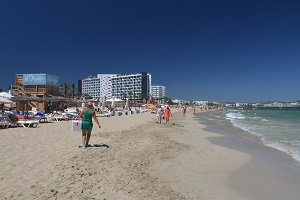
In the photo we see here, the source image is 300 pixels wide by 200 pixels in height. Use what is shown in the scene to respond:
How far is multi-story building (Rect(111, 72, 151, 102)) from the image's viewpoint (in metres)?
158

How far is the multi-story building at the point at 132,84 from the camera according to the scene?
158m

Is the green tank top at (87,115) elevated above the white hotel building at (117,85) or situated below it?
below

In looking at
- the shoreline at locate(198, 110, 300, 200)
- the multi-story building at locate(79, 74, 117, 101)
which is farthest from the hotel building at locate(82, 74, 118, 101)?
the shoreline at locate(198, 110, 300, 200)

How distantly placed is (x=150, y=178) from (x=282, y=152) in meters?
6.74

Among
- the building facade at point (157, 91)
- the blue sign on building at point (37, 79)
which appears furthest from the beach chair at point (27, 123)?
the building facade at point (157, 91)

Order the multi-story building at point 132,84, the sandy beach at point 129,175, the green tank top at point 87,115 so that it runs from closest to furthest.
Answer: the sandy beach at point 129,175 → the green tank top at point 87,115 → the multi-story building at point 132,84

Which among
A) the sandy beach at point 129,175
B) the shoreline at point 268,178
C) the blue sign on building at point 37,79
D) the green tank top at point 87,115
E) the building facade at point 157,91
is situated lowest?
the shoreline at point 268,178

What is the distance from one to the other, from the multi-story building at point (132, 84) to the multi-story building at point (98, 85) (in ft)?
13.1

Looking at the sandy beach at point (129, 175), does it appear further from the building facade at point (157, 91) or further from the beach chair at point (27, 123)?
the building facade at point (157, 91)

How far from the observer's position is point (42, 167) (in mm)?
5301

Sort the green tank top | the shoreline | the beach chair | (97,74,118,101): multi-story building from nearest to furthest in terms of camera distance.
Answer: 1. the shoreline
2. the green tank top
3. the beach chair
4. (97,74,118,101): multi-story building

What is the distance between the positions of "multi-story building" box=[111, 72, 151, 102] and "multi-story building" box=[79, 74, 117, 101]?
4.00 metres

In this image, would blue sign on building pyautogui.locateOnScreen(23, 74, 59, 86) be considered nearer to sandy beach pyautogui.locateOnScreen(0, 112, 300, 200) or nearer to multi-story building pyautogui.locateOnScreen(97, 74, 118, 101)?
sandy beach pyautogui.locateOnScreen(0, 112, 300, 200)

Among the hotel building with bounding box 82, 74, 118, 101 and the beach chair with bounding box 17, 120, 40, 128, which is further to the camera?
the hotel building with bounding box 82, 74, 118, 101
